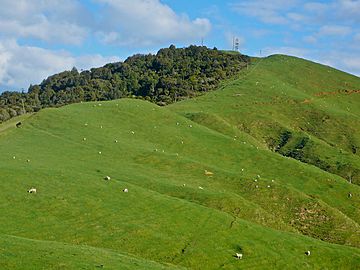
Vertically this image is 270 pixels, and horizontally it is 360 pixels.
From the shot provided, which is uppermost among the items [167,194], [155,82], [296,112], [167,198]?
[155,82]

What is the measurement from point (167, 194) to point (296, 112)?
67.8 meters

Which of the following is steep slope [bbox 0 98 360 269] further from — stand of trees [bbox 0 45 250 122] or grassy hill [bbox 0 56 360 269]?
stand of trees [bbox 0 45 250 122]

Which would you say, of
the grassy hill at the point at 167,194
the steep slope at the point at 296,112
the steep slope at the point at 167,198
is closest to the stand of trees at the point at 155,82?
the steep slope at the point at 296,112

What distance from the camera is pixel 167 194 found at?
47500 mm

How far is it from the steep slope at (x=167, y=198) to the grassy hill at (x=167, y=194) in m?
0.13

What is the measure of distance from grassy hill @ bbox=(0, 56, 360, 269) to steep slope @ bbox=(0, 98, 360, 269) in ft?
0.44

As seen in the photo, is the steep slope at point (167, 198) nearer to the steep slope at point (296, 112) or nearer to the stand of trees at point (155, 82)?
the steep slope at point (296, 112)

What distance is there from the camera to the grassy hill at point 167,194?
3484cm

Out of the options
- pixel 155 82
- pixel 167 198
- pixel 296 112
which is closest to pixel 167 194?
pixel 167 198

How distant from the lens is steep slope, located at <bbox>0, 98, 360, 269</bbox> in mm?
36031

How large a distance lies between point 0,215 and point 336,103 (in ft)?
336

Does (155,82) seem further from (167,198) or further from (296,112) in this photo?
(167,198)

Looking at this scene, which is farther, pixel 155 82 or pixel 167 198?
pixel 155 82

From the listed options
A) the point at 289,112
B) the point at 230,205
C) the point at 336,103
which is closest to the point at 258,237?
the point at 230,205
